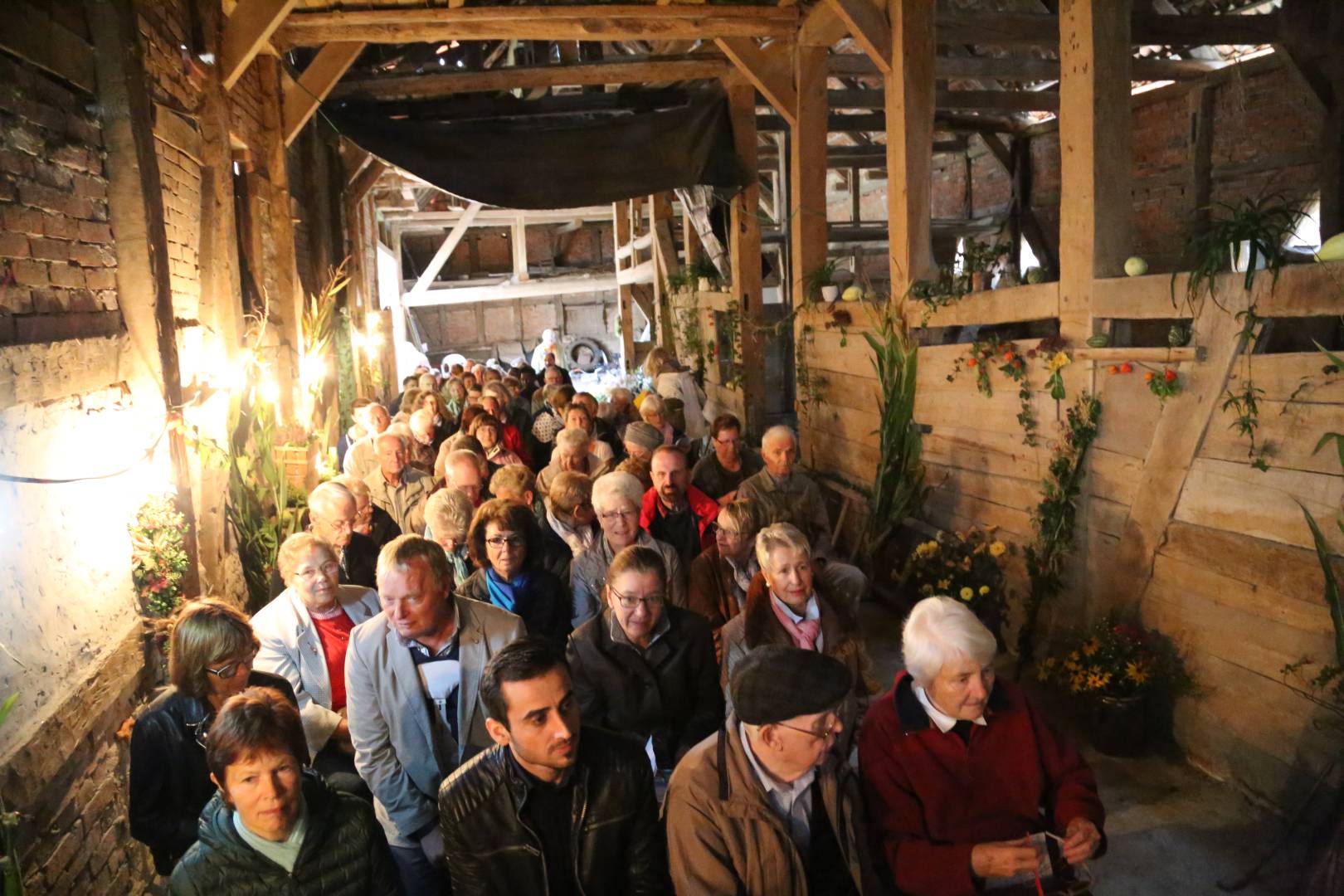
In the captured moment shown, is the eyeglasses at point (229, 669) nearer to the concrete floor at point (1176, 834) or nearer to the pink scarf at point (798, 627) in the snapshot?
the pink scarf at point (798, 627)

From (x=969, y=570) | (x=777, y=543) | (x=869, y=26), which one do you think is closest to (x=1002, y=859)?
(x=777, y=543)

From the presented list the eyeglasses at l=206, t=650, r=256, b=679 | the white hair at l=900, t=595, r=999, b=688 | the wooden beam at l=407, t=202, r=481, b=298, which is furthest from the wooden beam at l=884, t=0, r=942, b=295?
the wooden beam at l=407, t=202, r=481, b=298

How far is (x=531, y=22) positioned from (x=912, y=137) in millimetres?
2820

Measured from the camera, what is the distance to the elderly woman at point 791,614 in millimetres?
2996

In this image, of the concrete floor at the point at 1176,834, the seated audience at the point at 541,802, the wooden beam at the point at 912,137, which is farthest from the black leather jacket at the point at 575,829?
the wooden beam at the point at 912,137

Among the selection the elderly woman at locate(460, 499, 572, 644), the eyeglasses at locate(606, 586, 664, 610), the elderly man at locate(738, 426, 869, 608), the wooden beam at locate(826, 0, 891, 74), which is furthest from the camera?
the wooden beam at locate(826, 0, 891, 74)

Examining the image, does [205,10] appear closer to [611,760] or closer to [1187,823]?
[611,760]

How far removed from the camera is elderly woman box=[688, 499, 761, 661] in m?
3.61

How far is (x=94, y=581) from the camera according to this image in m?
3.59

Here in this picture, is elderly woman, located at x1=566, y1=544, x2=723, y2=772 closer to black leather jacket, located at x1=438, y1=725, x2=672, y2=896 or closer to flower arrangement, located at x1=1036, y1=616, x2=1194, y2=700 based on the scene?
black leather jacket, located at x1=438, y1=725, x2=672, y2=896

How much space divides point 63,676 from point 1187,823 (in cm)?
407

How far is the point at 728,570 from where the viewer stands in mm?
3664

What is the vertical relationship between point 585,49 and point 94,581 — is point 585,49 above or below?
above

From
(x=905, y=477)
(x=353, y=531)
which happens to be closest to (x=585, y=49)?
(x=905, y=477)
